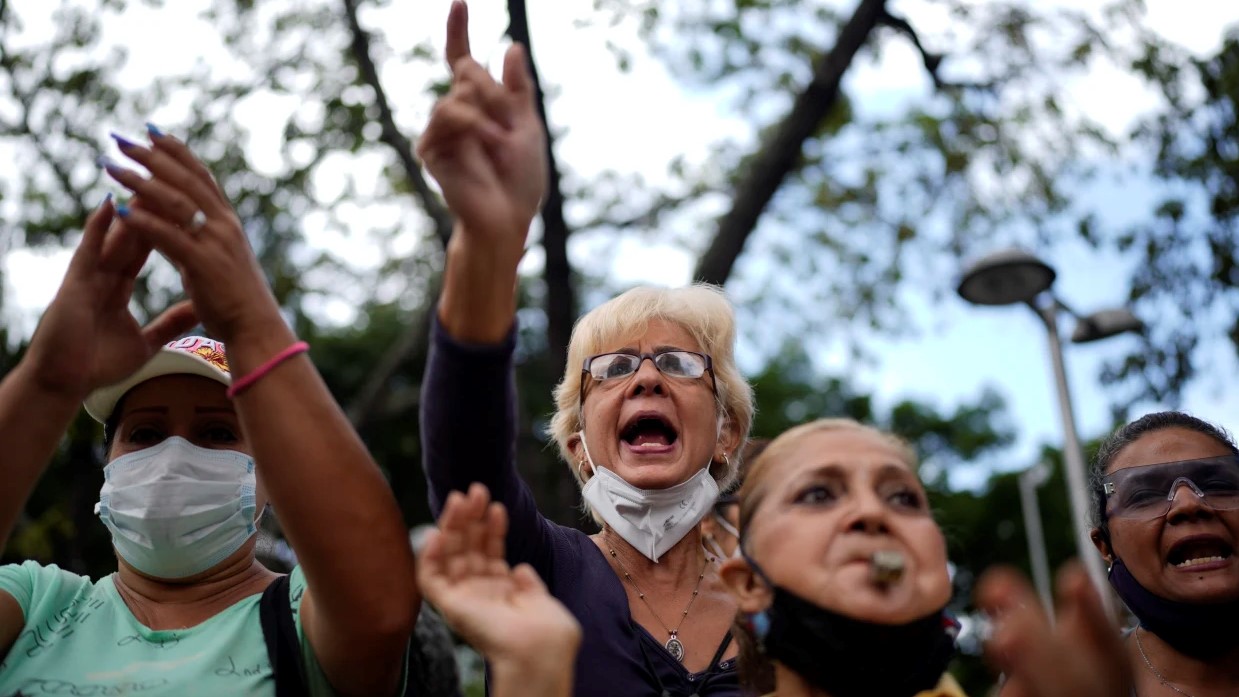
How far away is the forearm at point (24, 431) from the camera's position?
7.55 ft

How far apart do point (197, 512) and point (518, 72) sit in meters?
1.31

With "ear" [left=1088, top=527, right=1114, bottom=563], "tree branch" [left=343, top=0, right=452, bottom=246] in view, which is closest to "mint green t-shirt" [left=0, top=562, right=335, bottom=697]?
"ear" [left=1088, top=527, right=1114, bottom=563]

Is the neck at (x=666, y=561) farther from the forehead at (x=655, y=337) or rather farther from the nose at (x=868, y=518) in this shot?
the nose at (x=868, y=518)

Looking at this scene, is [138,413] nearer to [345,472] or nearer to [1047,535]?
[345,472]

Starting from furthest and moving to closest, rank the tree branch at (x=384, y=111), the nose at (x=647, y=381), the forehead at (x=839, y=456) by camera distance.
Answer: the tree branch at (x=384, y=111), the nose at (x=647, y=381), the forehead at (x=839, y=456)

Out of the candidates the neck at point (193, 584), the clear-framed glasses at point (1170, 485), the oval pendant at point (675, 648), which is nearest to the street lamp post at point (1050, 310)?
the clear-framed glasses at point (1170, 485)

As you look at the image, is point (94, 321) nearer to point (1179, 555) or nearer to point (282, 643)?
point (282, 643)

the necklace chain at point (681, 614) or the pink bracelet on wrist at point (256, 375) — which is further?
the necklace chain at point (681, 614)

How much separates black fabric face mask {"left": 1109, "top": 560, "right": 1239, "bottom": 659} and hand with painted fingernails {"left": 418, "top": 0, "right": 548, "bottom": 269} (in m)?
2.19

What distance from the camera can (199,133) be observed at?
11625 mm

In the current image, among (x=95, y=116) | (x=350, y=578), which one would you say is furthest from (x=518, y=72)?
(x=95, y=116)

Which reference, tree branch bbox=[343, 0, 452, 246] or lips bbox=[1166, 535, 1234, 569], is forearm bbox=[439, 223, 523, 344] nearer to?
lips bbox=[1166, 535, 1234, 569]

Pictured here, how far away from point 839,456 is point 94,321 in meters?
1.53

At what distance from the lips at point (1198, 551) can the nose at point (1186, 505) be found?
0.06 m
